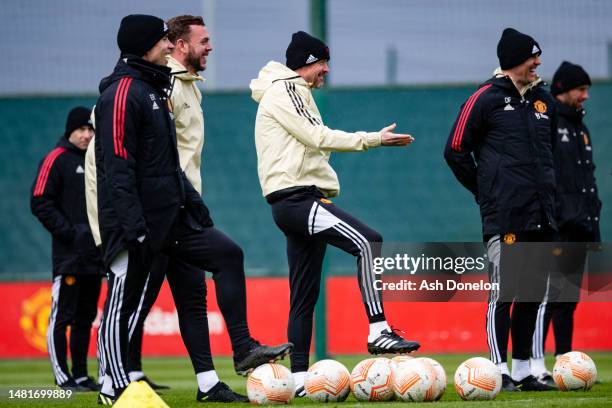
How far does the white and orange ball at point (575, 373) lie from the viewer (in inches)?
310

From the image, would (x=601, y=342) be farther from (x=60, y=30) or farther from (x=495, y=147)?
(x=60, y=30)

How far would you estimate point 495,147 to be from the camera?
26.9 feet

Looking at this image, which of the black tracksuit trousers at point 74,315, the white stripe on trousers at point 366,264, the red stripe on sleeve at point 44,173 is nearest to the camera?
the white stripe on trousers at point 366,264

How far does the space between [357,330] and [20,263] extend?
4.39 metres

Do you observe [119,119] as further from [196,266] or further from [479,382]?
[479,382]

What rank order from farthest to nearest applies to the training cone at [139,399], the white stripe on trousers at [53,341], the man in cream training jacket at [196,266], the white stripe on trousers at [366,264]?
1. the white stripe on trousers at [53,341]
2. the white stripe on trousers at [366,264]
3. the man in cream training jacket at [196,266]
4. the training cone at [139,399]

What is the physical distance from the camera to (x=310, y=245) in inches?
315

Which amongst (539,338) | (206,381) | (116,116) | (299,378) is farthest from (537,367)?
(116,116)

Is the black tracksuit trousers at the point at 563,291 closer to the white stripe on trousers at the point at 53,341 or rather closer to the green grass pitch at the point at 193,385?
the green grass pitch at the point at 193,385

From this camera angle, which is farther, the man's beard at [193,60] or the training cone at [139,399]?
the man's beard at [193,60]

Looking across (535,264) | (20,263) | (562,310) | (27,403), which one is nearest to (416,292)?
(535,264)

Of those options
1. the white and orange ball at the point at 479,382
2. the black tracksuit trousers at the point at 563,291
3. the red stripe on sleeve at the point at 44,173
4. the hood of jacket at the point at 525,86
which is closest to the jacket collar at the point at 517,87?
the hood of jacket at the point at 525,86

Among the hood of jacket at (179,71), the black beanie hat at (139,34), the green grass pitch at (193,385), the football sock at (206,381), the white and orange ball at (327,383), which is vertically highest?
the black beanie hat at (139,34)

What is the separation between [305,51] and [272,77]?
29 cm
